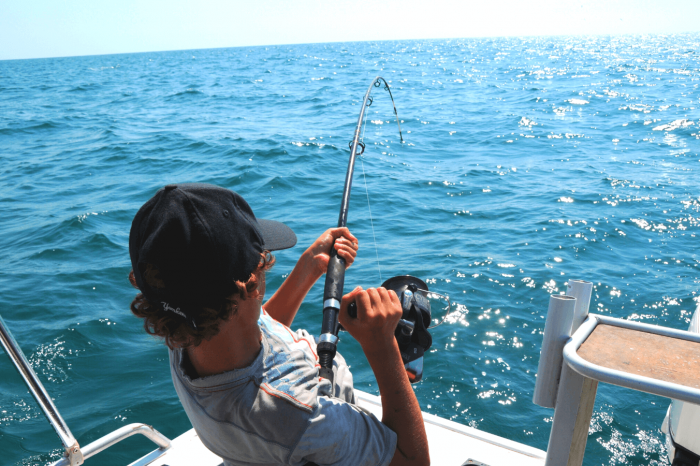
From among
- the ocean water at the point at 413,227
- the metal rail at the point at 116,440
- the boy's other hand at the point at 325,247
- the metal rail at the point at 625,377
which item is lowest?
the ocean water at the point at 413,227

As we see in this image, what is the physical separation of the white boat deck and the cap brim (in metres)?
1.10

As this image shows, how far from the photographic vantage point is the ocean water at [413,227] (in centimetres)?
371

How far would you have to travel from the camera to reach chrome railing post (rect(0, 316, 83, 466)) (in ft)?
4.95

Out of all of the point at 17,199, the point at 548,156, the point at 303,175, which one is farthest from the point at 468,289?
the point at 17,199

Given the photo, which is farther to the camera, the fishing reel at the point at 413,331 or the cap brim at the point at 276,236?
the fishing reel at the point at 413,331

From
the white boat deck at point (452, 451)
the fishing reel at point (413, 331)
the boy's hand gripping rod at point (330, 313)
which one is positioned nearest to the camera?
the boy's hand gripping rod at point (330, 313)

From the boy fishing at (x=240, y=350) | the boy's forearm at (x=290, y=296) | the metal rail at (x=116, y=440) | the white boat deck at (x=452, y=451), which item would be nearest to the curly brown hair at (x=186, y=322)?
the boy fishing at (x=240, y=350)

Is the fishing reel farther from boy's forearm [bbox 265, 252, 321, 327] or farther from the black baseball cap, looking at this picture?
the black baseball cap

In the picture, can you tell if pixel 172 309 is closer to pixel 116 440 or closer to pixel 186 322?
pixel 186 322

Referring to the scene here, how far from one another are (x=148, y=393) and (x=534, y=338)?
9.90 feet

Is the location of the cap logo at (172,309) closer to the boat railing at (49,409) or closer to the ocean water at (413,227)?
the boat railing at (49,409)

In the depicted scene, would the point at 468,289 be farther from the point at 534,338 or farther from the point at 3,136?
the point at 3,136

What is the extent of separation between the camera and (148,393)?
3.75 meters

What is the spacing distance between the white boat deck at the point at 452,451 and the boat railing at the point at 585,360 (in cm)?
75
